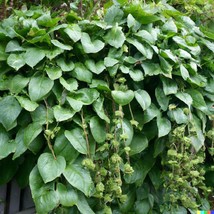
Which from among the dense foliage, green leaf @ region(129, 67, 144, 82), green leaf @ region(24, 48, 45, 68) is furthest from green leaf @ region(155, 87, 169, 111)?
green leaf @ region(24, 48, 45, 68)

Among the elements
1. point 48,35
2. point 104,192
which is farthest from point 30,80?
point 104,192

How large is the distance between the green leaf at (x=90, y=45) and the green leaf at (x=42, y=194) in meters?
0.53

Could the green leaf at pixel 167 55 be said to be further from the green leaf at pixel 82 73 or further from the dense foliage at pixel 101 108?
the green leaf at pixel 82 73

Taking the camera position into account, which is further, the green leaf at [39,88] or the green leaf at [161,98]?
the green leaf at [161,98]

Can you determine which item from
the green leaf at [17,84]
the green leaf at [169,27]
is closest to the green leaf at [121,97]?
the green leaf at [17,84]

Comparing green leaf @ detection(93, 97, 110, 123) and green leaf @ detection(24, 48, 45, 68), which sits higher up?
green leaf @ detection(24, 48, 45, 68)

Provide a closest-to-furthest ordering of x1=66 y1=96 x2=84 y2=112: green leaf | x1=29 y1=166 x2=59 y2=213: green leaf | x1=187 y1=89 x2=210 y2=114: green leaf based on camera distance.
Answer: x1=29 y1=166 x2=59 y2=213: green leaf
x1=66 y1=96 x2=84 y2=112: green leaf
x1=187 y1=89 x2=210 y2=114: green leaf

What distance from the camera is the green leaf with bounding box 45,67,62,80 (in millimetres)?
1420

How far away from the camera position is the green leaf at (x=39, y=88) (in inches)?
54.9

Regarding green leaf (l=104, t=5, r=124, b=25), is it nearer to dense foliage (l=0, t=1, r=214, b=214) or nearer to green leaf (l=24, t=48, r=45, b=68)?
dense foliage (l=0, t=1, r=214, b=214)

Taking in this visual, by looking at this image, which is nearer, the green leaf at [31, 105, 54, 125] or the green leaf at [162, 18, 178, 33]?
the green leaf at [31, 105, 54, 125]

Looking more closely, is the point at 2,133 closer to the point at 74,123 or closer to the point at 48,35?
the point at 74,123

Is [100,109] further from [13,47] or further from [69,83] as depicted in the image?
[13,47]

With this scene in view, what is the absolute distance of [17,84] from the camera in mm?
1427
